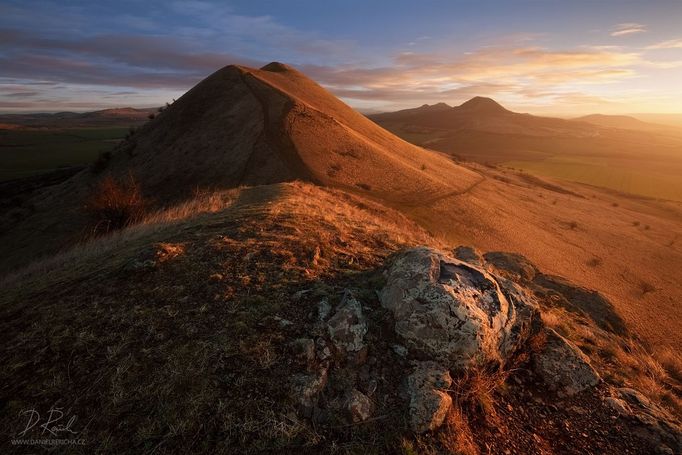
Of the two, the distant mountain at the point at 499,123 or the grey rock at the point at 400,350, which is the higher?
the distant mountain at the point at 499,123

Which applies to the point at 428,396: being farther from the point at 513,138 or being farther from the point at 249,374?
the point at 513,138

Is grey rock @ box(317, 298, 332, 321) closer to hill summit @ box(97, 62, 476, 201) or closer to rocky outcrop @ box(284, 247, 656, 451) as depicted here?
rocky outcrop @ box(284, 247, 656, 451)

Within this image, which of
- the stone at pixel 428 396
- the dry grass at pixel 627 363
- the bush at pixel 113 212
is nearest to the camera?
the stone at pixel 428 396

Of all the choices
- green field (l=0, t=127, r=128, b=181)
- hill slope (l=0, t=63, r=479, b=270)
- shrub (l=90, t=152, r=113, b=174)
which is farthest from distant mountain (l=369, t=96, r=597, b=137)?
shrub (l=90, t=152, r=113, b=174)

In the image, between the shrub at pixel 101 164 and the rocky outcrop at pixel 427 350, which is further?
the shrub at pixel 101 164

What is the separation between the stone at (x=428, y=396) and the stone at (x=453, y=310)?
23 cm

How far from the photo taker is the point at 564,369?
567cm

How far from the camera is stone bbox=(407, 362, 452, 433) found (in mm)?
4176

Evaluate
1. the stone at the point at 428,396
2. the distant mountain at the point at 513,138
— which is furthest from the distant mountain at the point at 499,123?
the stone at the point at 428,396

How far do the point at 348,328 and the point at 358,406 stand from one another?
3.78ft

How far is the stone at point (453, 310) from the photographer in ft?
16.5

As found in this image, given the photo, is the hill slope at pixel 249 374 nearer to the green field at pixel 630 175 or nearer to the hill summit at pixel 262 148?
the hill summit at pixel 262 148

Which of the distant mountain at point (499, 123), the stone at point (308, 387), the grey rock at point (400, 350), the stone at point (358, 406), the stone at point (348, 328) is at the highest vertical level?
the distant mountain at point (499, 123)

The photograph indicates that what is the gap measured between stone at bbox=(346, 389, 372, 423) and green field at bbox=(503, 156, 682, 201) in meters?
61.3
